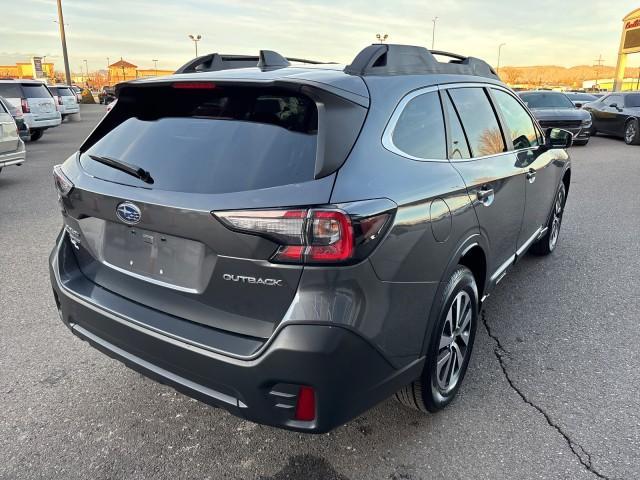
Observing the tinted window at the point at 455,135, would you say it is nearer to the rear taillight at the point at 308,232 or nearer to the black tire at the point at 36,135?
the rear taillight at the point at 308,232

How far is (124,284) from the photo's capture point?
2385 mm

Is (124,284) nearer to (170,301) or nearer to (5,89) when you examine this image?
(170,301)

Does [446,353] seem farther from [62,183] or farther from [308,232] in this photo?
[62,183]

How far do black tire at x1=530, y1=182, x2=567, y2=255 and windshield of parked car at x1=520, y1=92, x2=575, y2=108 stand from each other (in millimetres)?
10930

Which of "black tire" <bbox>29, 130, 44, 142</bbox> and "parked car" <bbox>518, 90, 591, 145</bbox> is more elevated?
"parked car" <bbox>518, 90, 591, 145</bbox>

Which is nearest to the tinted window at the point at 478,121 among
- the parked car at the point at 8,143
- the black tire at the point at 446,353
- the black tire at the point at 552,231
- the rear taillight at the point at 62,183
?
the black tire at the point at 446,353

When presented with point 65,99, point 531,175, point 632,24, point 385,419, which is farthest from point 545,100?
point 632,24

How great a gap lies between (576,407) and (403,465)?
1.11m

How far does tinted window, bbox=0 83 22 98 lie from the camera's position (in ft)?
54.1

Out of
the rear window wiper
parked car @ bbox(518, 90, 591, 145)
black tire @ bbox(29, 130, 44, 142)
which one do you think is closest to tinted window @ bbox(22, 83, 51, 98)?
black tire @ bbox(29, 130, 44, 142)

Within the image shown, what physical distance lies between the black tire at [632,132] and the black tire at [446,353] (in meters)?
16.3

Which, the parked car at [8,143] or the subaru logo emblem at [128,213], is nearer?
the subaru logo emblem at [128,213]

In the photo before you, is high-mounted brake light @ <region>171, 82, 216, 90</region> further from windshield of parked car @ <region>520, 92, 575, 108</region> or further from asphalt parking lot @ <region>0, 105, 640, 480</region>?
windshield of parked car @ <region>520, 92, 575, 108</region>

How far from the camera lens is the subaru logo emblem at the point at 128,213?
2.19 metres
